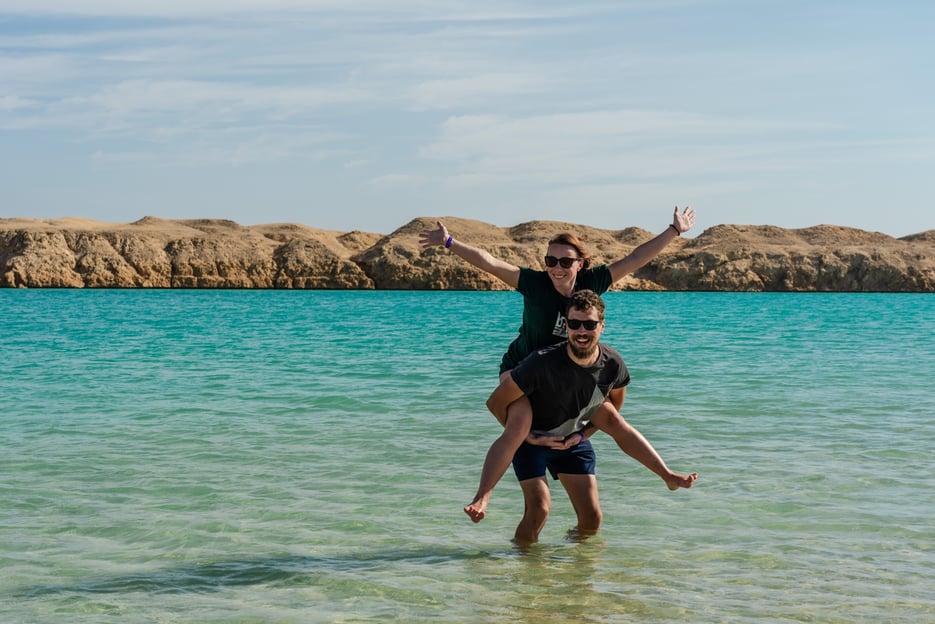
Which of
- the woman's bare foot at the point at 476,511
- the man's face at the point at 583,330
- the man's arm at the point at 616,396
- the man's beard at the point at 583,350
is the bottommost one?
the woman's bare foot at the point at 476,511

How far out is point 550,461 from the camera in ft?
22.1

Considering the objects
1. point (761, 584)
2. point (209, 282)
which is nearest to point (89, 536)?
point (761, 584)

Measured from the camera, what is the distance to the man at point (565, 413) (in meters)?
5.79

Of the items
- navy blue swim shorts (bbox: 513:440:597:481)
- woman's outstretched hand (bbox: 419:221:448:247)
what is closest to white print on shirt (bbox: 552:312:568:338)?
navy blue swim shorts (bbox: 513:440:597:481)

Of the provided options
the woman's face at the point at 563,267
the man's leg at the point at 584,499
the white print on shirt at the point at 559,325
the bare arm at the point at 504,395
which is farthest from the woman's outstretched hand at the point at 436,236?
the man's leg at the point at 584,499

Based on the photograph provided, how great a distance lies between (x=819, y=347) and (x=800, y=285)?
116 m

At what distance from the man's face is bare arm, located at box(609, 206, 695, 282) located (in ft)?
2.13

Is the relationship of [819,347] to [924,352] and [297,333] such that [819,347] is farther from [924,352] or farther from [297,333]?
[297,333]

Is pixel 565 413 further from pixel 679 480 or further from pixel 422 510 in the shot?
pixel 422 510

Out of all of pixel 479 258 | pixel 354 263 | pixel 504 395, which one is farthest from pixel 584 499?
pixel 354 263

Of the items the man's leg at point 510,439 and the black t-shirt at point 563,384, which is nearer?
the black t-shirt at point 563,384

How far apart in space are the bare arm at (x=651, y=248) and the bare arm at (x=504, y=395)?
37.9 inches

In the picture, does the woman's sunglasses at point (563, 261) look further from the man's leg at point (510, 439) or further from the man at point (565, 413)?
the man's leg at point (510, 439)

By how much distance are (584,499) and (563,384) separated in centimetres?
126
